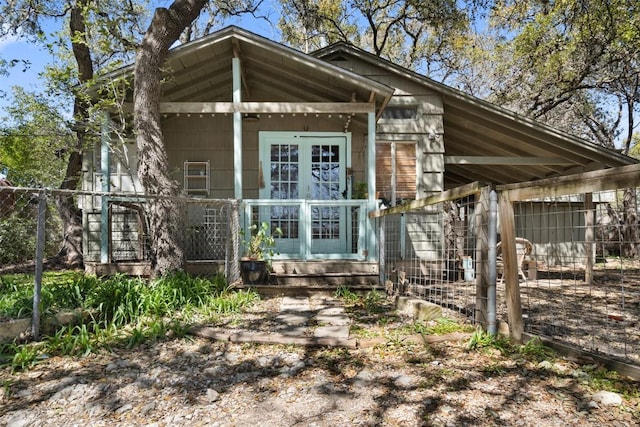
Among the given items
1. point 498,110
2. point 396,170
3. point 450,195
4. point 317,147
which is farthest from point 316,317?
point 498,110

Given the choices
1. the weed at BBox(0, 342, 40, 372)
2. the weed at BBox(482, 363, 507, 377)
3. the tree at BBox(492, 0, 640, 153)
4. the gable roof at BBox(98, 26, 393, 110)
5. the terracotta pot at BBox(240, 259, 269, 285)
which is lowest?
the weed at BBox(482, 363, 507, 377)

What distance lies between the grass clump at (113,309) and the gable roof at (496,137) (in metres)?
5.40

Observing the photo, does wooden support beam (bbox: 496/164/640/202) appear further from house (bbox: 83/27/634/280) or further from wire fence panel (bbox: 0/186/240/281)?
house (bbox: 83/27/634/280)

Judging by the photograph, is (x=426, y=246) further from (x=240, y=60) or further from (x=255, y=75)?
(x=240, y=60)

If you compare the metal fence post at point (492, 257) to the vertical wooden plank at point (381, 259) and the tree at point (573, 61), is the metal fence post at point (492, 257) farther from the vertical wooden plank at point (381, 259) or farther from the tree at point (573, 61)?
the tree at point (573, 61)

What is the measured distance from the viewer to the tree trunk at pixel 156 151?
5.11 meters

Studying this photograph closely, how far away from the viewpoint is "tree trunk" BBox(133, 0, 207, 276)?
5113 mm

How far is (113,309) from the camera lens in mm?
3912

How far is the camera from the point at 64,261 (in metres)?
8.90

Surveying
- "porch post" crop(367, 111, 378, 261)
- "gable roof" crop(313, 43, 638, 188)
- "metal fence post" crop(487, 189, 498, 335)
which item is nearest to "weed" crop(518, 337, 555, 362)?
"metal fence post" crop(487, 189, 498, 335)

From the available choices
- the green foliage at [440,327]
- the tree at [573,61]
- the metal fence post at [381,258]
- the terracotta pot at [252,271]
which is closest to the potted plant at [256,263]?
the terracotta pot at [252,271]

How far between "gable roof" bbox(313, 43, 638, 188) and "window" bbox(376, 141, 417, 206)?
2.69 ft

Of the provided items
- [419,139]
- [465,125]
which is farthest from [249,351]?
[465,125]

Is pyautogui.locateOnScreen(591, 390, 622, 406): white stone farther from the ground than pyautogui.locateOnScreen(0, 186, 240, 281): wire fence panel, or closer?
closer
